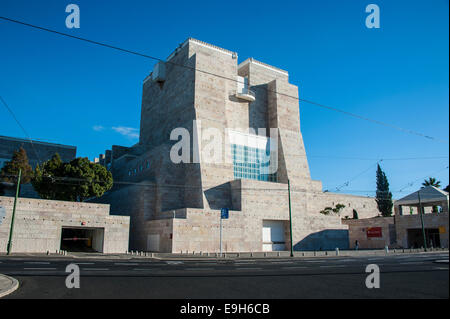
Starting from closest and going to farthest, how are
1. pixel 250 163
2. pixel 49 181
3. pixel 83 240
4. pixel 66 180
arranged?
pixel 49 181
pixel 66 180
pixel 83 240
pixel 250 163

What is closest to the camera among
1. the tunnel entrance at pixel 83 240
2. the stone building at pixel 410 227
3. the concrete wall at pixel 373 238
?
the tunnel entrance at pixel 83 240

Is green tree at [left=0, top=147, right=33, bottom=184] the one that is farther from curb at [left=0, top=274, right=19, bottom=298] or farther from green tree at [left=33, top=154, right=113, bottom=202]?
curb at [left=0, top=274, right=19, bottom=298]

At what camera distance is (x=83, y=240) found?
36969 mm

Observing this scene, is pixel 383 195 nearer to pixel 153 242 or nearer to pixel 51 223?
pixel 153 242

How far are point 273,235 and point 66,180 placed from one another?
23391 mm

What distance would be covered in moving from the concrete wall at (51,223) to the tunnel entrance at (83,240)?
0.38 metres

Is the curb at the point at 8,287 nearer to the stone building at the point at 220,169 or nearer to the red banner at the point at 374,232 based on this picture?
the stone building at the point at 220,169

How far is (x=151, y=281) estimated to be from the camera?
35.4ft

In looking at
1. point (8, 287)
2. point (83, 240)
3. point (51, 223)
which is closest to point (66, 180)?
point (51, 223)

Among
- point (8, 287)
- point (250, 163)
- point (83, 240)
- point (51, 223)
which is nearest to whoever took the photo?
point (8, 287)

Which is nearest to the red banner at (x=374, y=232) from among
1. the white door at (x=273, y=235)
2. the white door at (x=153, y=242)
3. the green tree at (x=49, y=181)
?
the white door at (x=273, y=235)

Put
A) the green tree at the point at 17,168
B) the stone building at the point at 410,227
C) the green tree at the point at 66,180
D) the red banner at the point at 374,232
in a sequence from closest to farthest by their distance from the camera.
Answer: the green tree at the point at 66,180 → the green tree at the point at 17,168 → the stone building at the point at 410,227 → the red banner at the point at 374,232

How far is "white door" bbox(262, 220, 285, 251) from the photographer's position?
128 feet

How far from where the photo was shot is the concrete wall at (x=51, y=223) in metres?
27.5
